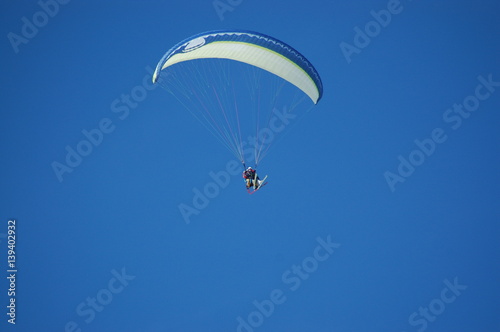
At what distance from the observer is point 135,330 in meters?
30.5

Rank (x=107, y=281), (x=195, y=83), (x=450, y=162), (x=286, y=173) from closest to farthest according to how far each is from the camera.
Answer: (x=195, y=83), (x=107, y=281), (x=450, y=162), (x=286, y=173)

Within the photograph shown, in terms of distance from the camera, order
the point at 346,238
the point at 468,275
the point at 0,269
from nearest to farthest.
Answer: the point at 0,269
the point at 468,275
the point at 346,238

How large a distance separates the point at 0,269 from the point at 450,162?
26.0 meters

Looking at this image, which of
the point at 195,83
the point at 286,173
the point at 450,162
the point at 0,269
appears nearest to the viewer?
the point at 195,83

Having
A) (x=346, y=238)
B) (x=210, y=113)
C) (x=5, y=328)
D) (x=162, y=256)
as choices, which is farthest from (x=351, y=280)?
(x=210, y=113)

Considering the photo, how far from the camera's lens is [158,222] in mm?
39188

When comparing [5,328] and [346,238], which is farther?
[346,238]

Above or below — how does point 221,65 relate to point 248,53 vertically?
above

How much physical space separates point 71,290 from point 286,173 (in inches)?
662

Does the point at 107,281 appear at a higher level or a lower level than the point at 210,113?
higher

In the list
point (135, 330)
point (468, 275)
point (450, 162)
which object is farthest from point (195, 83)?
point (450, 162)

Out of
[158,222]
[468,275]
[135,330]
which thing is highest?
[158,222]

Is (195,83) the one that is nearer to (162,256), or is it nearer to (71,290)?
(71,290)

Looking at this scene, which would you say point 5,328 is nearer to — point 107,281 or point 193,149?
point 107,281
